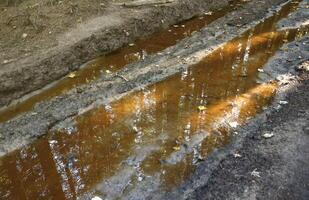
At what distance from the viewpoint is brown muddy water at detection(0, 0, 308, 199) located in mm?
5121

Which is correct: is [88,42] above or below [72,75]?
above

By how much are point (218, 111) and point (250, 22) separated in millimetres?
4361

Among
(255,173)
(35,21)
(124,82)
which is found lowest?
(255,173)

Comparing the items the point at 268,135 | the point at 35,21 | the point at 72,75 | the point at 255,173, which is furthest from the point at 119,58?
the point at 255,173

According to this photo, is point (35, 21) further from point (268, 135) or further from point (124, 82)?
point (268, 135)

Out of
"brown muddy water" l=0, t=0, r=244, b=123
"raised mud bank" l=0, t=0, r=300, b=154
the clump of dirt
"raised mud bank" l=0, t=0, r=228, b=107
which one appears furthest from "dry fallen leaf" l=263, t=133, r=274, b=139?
the clump of dirt

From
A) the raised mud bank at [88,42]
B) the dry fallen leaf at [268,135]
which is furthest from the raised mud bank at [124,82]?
the dry fallen leaf at [268,135]

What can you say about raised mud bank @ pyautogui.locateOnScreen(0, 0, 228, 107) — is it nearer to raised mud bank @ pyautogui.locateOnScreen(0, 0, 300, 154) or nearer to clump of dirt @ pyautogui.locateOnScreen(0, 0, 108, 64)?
clump of dirt @ pyautogui.locateOnScreen(0, 0, 108, 64)

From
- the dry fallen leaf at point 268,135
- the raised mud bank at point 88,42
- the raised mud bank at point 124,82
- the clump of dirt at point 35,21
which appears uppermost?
the clump of dirt at point 35,21

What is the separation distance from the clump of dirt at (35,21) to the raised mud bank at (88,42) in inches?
11.3

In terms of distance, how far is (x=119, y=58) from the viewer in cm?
836

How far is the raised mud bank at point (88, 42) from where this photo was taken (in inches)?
280

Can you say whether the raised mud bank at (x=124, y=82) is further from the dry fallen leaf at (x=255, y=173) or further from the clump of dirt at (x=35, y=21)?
the dry fallen leaf at (x=255, y=173)

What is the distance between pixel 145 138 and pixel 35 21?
14.8ft
